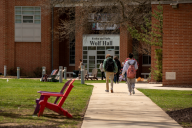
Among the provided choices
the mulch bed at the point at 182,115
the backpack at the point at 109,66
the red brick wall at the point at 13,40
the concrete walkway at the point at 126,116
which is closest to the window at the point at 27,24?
the red brick wall at the point at 13,40

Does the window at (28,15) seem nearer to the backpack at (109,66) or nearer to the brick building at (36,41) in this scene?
the brick building at (36,41)

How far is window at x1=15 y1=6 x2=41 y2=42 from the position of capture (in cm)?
3838

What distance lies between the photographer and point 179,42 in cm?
1944

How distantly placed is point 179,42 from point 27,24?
75.0 ft

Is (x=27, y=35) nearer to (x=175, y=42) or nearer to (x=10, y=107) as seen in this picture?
(x=175, y=42)

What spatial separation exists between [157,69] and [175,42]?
4.10 m

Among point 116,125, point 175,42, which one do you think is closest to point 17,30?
point 175,42

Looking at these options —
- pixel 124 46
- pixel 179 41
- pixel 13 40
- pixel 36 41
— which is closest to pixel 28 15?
pixel 36 41

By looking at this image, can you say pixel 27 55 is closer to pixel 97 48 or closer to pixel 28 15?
pixel 28 15

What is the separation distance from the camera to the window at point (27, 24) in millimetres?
38375

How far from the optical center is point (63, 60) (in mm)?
42312

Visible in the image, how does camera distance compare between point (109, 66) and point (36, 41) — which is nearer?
point (109, 66)

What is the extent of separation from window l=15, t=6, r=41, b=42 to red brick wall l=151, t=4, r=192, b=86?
71.1 ft

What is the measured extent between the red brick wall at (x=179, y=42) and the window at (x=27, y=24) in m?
21.7
